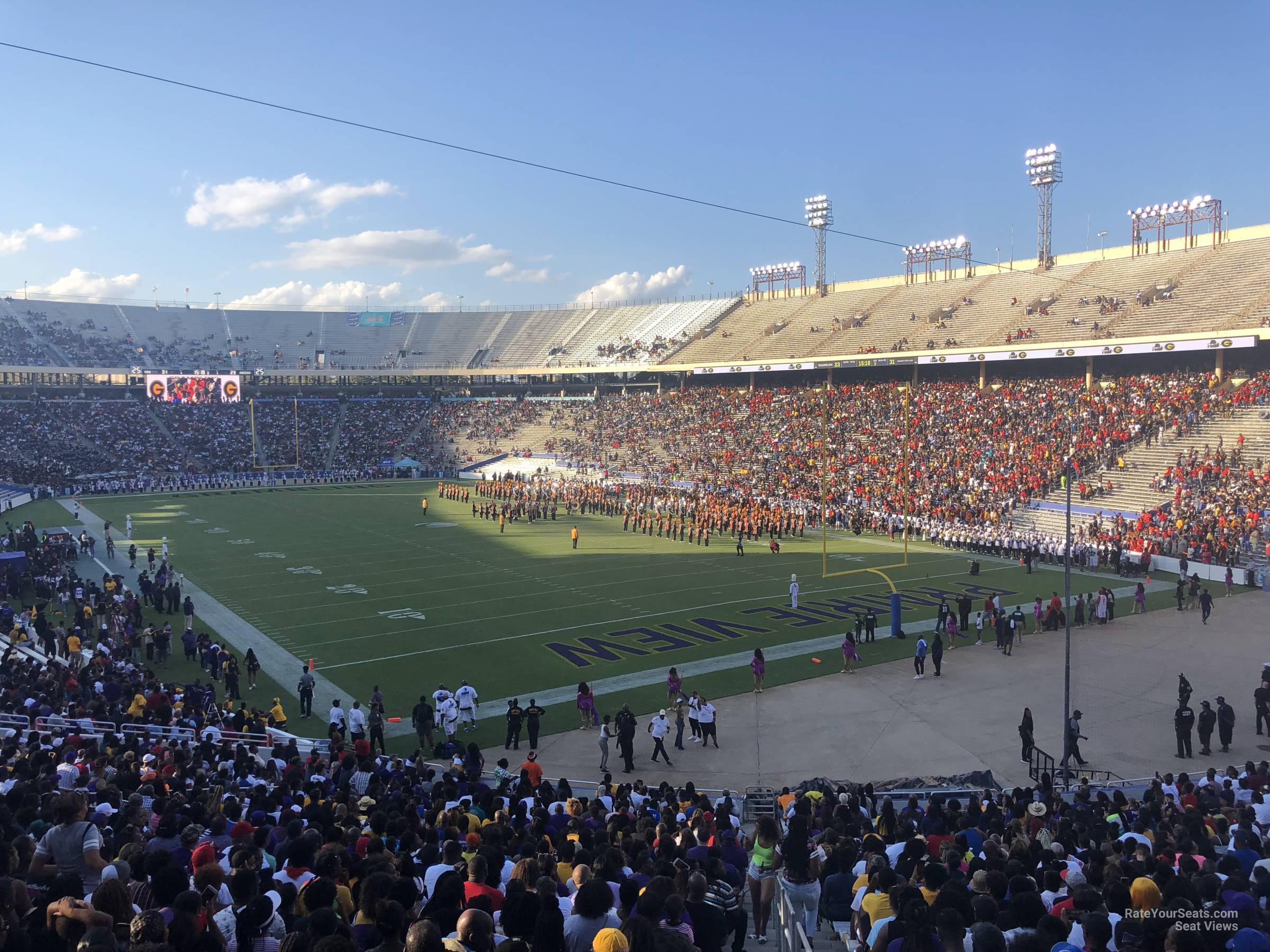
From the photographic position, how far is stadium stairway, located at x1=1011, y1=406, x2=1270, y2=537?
35375mm

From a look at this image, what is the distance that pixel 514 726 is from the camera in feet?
48.9

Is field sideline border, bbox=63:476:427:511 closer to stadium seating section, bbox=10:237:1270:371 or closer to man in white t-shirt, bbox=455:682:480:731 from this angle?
stadium seating section, bbox=10:237:1270:371

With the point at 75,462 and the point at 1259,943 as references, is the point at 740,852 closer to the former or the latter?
the point at 1259,943

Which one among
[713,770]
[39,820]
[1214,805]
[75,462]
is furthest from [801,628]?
[75,462]

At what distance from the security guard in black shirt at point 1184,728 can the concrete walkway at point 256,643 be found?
42.7ft

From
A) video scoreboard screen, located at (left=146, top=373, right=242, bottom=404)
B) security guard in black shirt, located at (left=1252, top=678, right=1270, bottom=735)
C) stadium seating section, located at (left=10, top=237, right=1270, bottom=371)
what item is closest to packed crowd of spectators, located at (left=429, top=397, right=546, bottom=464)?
stadium seating section, located at (left=10, top=237, right=1270, bottom=371)

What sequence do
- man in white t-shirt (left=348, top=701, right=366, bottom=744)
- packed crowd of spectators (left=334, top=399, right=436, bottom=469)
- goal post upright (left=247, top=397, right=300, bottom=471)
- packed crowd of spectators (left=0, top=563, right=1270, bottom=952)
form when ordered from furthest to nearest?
packed crowd of spectators (left=334, top=399, right=436, bottom=469) → goal post upright (left=247, top=397, right=300, bottom=471) → man in white t-shirt (left=348, top=701, right=366, bottom=744) → packed crowd of spectators (left=0, top=563, right=1270, bottom=952)

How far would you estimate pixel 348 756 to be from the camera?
11555mm

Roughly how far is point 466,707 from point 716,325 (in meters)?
64.7

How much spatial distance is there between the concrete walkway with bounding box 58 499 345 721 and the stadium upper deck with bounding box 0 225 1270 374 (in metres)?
39.6

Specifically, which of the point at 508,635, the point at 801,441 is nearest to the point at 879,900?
the point at 508,635

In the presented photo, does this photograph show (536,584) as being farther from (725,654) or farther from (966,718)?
(966,718)

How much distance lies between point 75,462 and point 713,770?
64.1m

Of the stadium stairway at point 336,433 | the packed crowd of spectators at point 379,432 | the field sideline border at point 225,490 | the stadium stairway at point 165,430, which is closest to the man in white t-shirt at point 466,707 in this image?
the field sideline border at point 225,490
